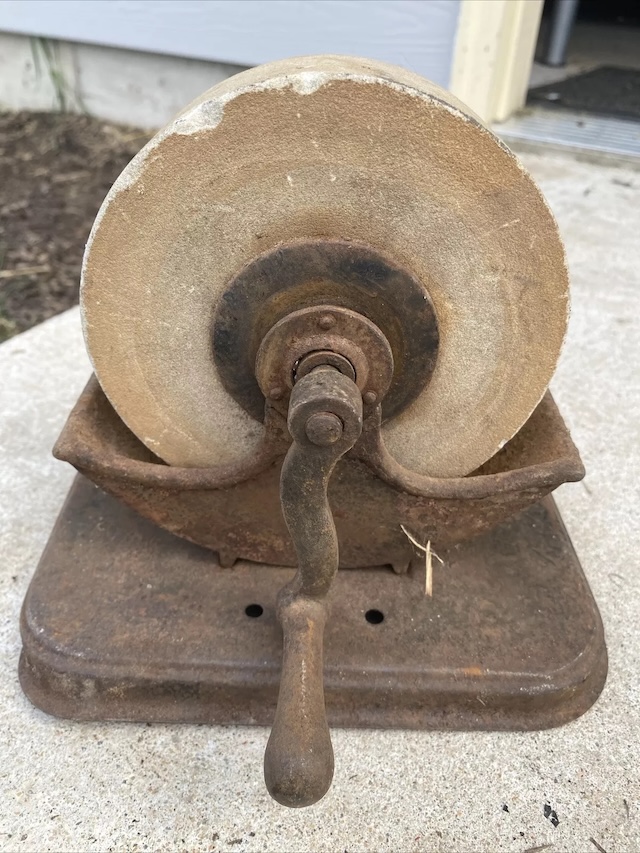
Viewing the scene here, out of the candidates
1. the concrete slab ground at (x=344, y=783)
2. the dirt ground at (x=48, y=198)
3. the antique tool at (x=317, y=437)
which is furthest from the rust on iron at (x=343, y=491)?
the dirt ground at (x=48, y=198)

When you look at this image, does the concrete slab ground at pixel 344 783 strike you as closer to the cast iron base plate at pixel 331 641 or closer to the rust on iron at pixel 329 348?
the cast iron base plate at pixel 331 641

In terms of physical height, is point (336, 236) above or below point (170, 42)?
above

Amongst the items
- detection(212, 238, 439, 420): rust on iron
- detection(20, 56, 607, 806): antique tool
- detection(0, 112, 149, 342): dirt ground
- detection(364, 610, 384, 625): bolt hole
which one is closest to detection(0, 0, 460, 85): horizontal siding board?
detection(0, 112, 149, 342): dirt ground

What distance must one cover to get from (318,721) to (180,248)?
57 centimetres

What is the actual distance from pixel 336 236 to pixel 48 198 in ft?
8.29

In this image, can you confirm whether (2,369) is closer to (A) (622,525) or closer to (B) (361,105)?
(B) (361,105)

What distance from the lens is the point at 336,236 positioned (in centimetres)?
92

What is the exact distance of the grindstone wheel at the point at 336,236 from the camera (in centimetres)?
87

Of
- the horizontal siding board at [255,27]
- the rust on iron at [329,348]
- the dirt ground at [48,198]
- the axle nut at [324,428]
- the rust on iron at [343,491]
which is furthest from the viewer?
the horizontal siding board at [255,27]

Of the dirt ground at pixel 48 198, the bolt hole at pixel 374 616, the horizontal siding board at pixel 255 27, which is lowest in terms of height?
the dirt ground at pixel 48 198

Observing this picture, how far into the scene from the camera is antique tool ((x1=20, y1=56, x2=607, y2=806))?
0.87m

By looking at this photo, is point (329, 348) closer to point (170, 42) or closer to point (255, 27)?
point (255, 27)

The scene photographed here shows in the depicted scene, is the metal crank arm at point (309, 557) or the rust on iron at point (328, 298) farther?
the rust on iron at point (328, 298)

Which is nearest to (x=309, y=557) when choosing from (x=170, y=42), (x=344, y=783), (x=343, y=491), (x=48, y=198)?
(x=343, y=491)
